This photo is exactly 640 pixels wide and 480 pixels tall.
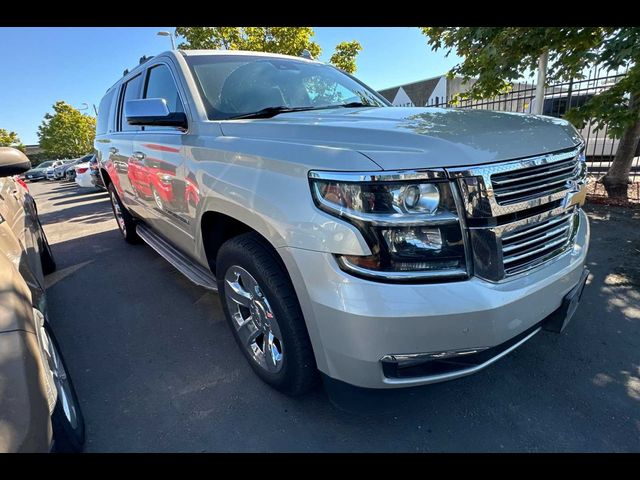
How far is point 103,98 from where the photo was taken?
18.2 ft

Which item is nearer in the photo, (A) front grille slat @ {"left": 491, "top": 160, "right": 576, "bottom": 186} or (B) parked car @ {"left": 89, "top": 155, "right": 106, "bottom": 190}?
(A) front grille slat @ {"left": 491, "top": 160, "right": 576, "bottom": 186}

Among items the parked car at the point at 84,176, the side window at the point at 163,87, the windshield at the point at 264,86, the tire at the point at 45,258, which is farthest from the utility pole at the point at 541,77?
the parked car at the point at 84,176

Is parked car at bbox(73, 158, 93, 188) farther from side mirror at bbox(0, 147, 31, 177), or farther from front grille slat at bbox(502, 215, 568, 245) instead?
front grille slat at bbox(502, 215, 568, 245)

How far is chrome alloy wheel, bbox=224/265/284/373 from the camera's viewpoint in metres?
2.13

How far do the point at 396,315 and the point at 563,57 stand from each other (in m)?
5.57

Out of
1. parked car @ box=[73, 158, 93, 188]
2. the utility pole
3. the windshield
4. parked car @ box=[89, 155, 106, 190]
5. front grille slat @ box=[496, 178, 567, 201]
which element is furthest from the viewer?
parked car @ box=[73, 158, 93, 188]

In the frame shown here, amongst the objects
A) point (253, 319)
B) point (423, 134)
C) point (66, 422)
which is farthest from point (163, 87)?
point (66, 422)

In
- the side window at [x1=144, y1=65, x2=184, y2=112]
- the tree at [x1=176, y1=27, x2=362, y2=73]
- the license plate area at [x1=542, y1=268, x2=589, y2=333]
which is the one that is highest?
the tree at [x1=176, y1=27, x2=362, y2=73]

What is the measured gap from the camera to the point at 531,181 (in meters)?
1.70

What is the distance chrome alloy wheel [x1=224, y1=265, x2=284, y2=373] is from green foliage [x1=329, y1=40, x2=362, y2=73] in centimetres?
1268

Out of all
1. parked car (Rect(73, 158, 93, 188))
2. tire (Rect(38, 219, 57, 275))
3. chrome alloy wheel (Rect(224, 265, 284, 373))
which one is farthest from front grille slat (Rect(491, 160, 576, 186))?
parked car (Rect(73, 158, 93, 188))

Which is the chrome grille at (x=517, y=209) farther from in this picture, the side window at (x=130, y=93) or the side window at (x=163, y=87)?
→ the side window at (x=130, y=93)
